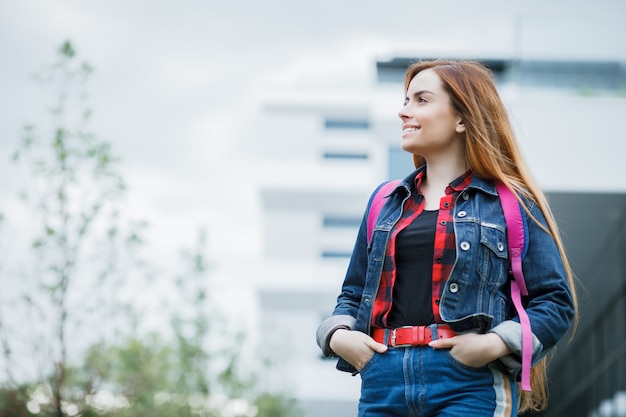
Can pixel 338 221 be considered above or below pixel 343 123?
below

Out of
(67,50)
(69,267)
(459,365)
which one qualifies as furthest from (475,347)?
(67,50)

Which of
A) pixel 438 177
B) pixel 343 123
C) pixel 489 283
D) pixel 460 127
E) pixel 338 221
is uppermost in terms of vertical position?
pixel 343 123

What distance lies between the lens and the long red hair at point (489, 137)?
8.59ft

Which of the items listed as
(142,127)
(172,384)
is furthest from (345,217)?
(172,384)

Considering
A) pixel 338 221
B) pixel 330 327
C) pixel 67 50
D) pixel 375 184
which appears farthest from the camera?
pixel 338 221

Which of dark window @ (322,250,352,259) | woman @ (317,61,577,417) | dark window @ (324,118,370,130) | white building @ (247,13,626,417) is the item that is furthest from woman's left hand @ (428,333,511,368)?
dark window @ (324,118,370,130)

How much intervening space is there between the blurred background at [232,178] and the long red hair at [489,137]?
2.11ft

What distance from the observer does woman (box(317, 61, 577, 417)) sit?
7.84ft

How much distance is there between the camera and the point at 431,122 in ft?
8.73

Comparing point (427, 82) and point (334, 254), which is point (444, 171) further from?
point (334, 254)

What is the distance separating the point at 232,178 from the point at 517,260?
32.6m

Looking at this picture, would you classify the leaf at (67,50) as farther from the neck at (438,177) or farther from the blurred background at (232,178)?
the neck at (438,177)

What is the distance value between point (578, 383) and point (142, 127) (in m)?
19.0

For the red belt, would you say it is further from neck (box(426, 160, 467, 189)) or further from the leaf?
the leaf
